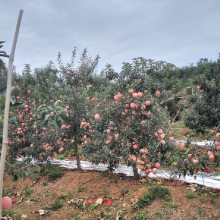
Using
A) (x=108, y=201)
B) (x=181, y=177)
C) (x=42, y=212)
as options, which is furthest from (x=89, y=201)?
(x=181, y=177)

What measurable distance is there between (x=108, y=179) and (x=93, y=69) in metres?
15.1

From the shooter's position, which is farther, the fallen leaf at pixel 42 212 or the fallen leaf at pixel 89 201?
the fallen leaf at pixel 42 212

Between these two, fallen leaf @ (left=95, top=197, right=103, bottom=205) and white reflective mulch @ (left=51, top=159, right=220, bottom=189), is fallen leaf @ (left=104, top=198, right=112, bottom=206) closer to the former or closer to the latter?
fallen leaf @ (left=95, top=197, right=103, bottom=205)

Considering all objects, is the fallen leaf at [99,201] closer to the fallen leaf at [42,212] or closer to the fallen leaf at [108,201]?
the fallen leaf at [108,201]

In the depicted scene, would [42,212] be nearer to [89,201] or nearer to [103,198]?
[89,201]

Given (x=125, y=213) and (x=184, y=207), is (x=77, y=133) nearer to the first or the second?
(x=125, y=213)

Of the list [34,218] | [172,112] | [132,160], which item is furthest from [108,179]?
[172,112]

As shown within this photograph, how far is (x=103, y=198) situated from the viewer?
8.91 m

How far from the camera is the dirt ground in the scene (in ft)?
24.0

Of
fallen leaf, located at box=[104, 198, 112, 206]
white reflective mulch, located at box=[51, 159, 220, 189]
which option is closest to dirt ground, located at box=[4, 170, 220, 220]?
fallen leaf, located at box=[104, 198, 112, 206]

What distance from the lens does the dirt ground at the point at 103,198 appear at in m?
7.32

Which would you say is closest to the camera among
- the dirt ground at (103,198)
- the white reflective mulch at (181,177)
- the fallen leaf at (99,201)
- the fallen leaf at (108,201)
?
the dirt ground at (103,198)

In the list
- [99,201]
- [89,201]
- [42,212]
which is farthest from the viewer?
[42,212]

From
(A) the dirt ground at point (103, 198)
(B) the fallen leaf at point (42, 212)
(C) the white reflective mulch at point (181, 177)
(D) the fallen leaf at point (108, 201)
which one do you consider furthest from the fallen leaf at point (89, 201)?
(C) the white reflective mulch at point (181, 177)
